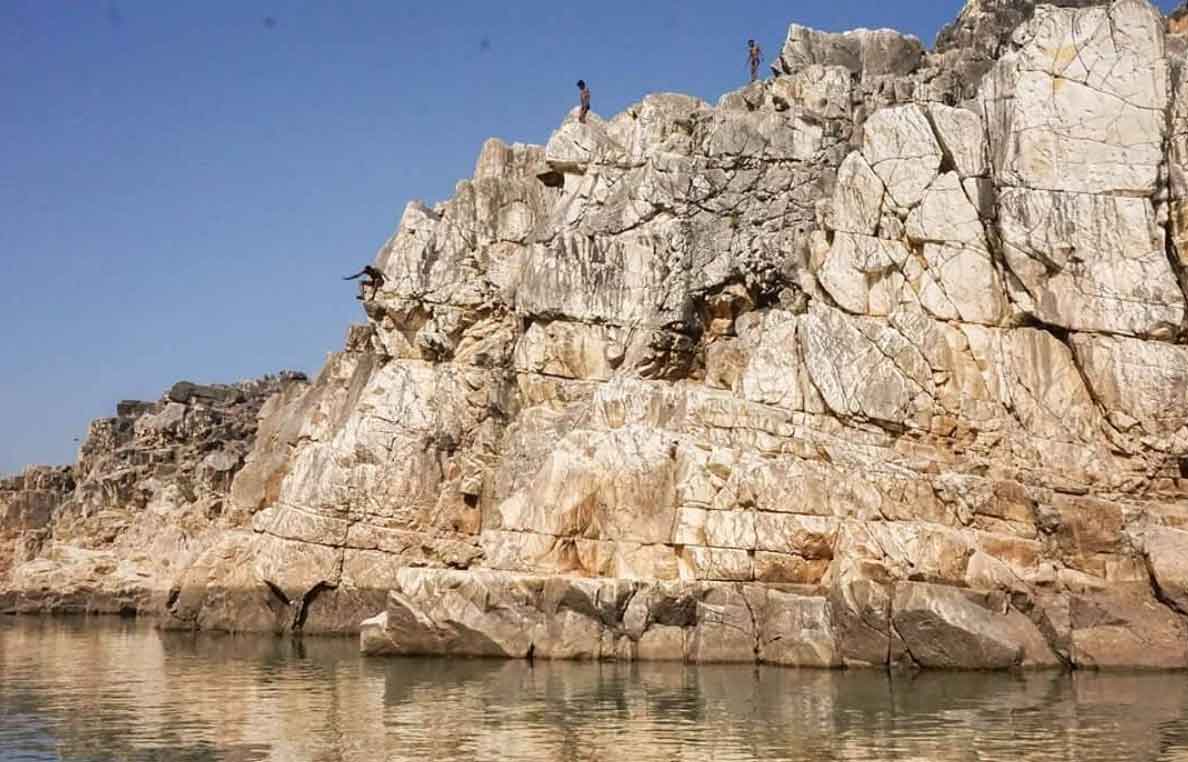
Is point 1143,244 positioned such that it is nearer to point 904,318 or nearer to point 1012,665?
point 904,318

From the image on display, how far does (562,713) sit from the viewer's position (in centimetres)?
2645

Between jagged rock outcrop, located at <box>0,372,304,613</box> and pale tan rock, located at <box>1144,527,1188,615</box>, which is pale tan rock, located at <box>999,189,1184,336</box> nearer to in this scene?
pale tan rock, located at <box>1144,527,1188,615</box>

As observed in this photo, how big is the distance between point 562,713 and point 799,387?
15.7 meters

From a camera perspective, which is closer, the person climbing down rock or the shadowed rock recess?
the shadowed rock recess

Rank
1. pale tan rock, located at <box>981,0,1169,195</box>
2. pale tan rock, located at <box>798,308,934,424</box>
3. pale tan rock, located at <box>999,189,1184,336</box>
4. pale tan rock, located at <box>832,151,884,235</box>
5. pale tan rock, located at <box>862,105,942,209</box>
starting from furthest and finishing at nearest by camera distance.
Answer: pale tan rock, located at <box>832,151,884,235</box>
pale tan rock, located at <box>862,105,942,209</box>
pale tan rock, located at <box>798,308,934,424</box>
pale tan rock, located at <box>981,0,1169,195</box>
pale tan rock, located at <box>999,189,1184,336</box>

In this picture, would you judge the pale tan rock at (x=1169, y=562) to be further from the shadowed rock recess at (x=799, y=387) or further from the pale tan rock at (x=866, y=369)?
the pale tan rock at (x=866, y=369)

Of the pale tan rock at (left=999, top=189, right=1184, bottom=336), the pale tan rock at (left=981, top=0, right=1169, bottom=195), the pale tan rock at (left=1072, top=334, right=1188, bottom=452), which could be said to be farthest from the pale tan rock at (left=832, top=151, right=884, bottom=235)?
the pale tan rock at (left=1072, top=334, right=1188, bottom=452)

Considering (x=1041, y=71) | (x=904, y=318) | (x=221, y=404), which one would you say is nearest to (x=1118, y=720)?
(x=904, y=318)

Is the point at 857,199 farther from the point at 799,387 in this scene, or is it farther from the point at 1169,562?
the point at 1169,562

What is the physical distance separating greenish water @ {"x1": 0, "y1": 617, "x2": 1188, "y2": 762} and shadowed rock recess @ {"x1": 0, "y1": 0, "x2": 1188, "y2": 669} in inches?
81.8

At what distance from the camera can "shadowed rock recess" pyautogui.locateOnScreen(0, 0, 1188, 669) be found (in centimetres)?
3472

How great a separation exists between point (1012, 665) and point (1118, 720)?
723 cm

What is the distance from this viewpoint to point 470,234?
5234 centimetres

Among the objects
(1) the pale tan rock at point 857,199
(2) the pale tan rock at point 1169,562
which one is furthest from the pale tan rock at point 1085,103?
(2) the pale tan rock at point 1169,562
